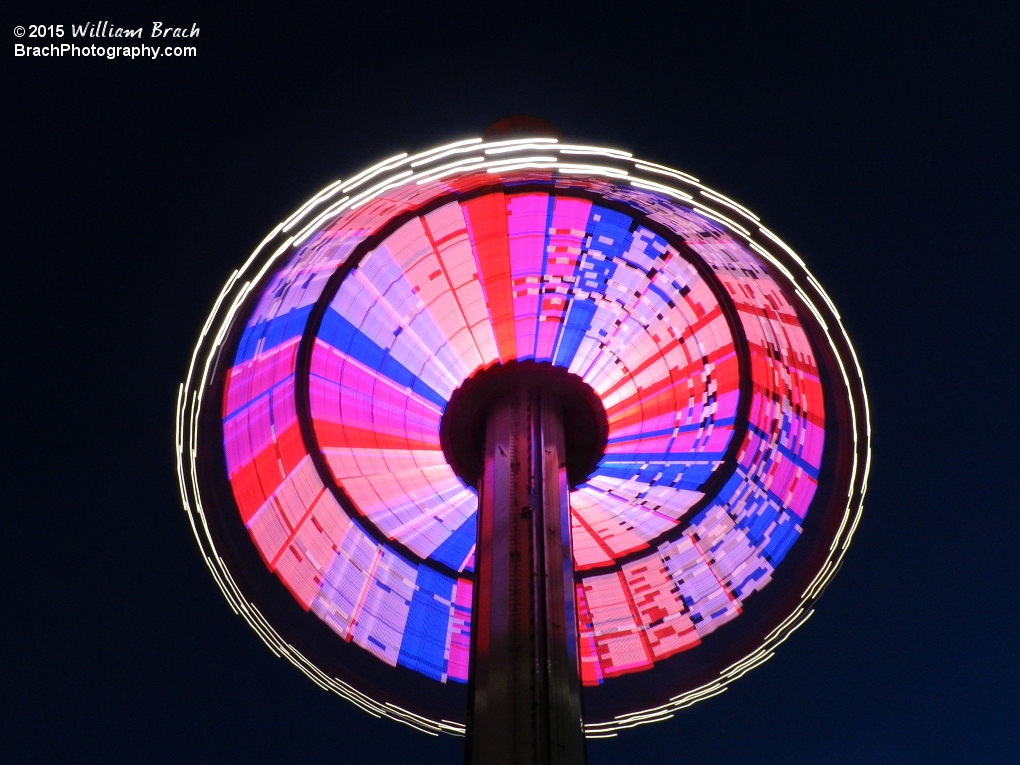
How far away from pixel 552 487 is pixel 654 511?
2.40m

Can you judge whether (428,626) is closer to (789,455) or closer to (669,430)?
(669,430)

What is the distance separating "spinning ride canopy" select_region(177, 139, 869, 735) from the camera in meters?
7.82

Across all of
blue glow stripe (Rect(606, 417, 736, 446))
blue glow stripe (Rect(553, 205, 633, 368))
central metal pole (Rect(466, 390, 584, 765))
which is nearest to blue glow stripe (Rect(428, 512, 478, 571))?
central metal pole (Rect(466, 390, 584, 765))

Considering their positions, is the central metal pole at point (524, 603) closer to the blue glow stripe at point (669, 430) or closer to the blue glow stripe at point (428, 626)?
the blue glow stripe at point (669, 430)

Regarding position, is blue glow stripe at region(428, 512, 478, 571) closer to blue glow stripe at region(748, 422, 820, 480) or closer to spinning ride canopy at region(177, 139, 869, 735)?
spinning ride canopy at region(177, 139, 869, 735)

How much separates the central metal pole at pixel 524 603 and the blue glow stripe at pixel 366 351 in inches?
35.4

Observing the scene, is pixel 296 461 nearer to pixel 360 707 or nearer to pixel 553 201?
pixel 360 707

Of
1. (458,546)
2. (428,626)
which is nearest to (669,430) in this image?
(458,546)

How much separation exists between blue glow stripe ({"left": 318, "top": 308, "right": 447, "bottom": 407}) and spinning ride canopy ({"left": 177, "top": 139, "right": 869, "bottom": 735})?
0.08 ft

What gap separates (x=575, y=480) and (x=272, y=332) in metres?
3.59

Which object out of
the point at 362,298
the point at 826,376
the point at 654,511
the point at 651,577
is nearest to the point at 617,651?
the point at 651,577

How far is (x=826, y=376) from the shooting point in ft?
26.8

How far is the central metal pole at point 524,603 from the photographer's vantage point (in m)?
5.90

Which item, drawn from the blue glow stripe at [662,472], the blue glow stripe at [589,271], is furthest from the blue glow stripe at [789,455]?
the blue glow stripe at [589,271]
